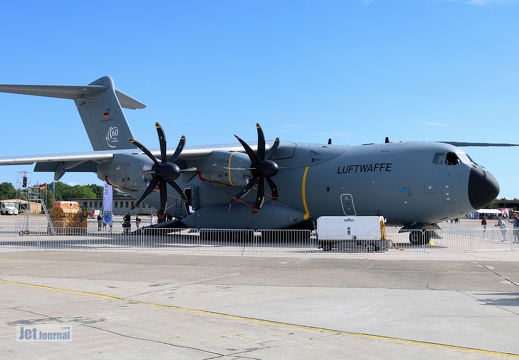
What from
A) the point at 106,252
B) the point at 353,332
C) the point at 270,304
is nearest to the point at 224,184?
the point at 106,252

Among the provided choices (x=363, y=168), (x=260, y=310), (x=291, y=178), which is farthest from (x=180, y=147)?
(x=260, y=310)

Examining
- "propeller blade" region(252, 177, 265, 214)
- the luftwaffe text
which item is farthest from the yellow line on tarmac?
the luftwaffe text

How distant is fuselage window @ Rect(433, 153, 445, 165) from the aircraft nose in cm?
126

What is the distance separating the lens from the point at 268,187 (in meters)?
27.4

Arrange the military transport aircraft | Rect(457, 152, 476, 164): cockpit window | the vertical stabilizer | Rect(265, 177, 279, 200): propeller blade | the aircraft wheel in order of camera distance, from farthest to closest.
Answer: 1. the vertical stabilizer
2. Rect(265, 177, 279, 200): propeller blade
3. the aircraft wheel
4. the military transport aircraft
5. Rect(457, 152, 476, 164): cockpit window

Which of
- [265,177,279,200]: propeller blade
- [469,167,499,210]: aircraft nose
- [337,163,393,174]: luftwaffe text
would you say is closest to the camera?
[469,167,499,210]: aircraft nose

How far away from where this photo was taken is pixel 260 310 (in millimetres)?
9078

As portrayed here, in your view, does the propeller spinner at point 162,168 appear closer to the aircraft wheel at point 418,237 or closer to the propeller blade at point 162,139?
the propeller blade at point 162,139

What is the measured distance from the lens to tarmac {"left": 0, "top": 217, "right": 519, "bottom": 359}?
6530mm

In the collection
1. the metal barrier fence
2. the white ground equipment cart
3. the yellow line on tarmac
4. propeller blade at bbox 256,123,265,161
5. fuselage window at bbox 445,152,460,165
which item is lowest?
the yellow line on tarmac

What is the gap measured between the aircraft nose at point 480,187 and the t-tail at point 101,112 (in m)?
17.5

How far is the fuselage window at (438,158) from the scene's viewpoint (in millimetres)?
23234

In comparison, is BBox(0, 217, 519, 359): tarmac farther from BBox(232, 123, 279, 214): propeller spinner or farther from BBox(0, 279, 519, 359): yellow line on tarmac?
BBox(232, 123, 279, 214): propeller spinner

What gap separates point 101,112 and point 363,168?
15.5m
